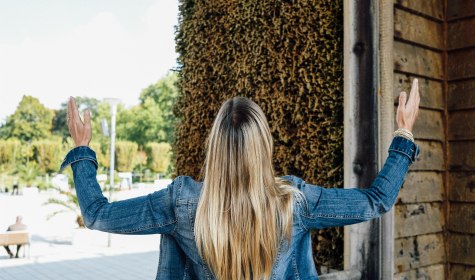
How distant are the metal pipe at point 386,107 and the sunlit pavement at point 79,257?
19.1 feet

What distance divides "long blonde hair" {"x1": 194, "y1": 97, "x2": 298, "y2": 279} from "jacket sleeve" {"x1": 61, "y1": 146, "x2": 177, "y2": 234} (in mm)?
102

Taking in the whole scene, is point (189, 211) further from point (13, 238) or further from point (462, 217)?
point (13, 238)

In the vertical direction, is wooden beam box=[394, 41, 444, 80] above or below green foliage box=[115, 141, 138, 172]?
below

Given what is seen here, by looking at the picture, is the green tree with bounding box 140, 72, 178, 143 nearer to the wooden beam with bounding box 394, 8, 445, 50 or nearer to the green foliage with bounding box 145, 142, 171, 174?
the green foliage with bounding box 145, 142, 171, 174

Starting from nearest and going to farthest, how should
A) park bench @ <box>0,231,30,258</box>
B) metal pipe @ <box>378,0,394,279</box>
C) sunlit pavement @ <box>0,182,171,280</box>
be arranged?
metal pipe @ <box>378,0,394,279</box> < sunlit pavement @ <box>0,182,171,280</box> < park bench @ <box>0,231,30,258</box>

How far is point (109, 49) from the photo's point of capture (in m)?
67.2

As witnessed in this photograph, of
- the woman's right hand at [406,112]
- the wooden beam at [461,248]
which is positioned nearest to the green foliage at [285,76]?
the wooden beam at [461,248]

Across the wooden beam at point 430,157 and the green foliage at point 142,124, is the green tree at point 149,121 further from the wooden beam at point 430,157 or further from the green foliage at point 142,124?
the wooden beam at point 430,157

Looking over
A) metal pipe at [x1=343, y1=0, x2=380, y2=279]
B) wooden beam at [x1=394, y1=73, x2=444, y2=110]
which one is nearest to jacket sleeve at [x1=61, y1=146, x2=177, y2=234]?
metal pipe at [x1=343, y1=0, x2=380, y2=279]

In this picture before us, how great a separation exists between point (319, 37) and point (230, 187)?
2.24 metres

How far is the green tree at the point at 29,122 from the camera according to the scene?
55.4 metres

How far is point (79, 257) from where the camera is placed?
10.1m

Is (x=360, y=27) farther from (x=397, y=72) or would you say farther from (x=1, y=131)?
(x=1, y=131)

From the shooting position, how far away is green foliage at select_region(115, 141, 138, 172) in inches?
1415
